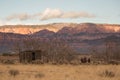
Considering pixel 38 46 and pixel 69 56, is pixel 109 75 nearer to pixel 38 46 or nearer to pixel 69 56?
pixel 69 56

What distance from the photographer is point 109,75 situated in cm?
2633

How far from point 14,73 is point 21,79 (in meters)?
4.80

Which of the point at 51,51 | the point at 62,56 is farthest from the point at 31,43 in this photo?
the point at 62,56

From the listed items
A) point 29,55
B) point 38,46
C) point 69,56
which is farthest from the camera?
point 38,46

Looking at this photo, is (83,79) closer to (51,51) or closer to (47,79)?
(47,79)

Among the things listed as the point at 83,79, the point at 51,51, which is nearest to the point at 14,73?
the point at 83,79

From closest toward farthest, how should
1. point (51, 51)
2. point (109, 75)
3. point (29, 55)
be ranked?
point (109, 75) < point (29, 55) < point (51, 51)

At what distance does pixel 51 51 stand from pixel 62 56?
15756mm

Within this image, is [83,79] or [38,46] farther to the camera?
[38,46]

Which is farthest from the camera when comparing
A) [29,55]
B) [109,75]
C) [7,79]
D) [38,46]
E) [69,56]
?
[38,46]

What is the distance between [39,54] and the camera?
74.6m

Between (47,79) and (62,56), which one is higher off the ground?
(47,79)

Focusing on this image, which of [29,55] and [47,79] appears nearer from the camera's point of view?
[47,79]

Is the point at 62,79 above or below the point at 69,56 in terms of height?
above
